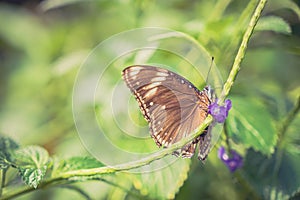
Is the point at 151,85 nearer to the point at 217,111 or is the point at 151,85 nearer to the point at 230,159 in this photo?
the point at 217,111

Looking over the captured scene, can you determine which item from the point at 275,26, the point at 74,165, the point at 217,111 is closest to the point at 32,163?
the point at 74,165

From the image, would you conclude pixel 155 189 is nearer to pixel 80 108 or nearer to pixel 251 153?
pixel 251 153

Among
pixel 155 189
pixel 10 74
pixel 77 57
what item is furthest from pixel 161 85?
pixel 10 74

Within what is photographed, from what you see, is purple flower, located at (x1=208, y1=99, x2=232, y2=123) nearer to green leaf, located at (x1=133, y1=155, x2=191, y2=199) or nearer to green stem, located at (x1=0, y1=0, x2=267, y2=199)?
green stem, located at (x1=0, y1=0, x2=267, y2=199)

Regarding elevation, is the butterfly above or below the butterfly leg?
above

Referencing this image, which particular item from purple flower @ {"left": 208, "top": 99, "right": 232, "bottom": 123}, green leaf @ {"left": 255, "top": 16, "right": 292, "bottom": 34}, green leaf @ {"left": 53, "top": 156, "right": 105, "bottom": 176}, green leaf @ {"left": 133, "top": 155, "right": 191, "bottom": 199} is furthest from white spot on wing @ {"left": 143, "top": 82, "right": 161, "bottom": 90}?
green leaf @ {"left": 255, "top": 16, "right": 292, "bottom": 34}
